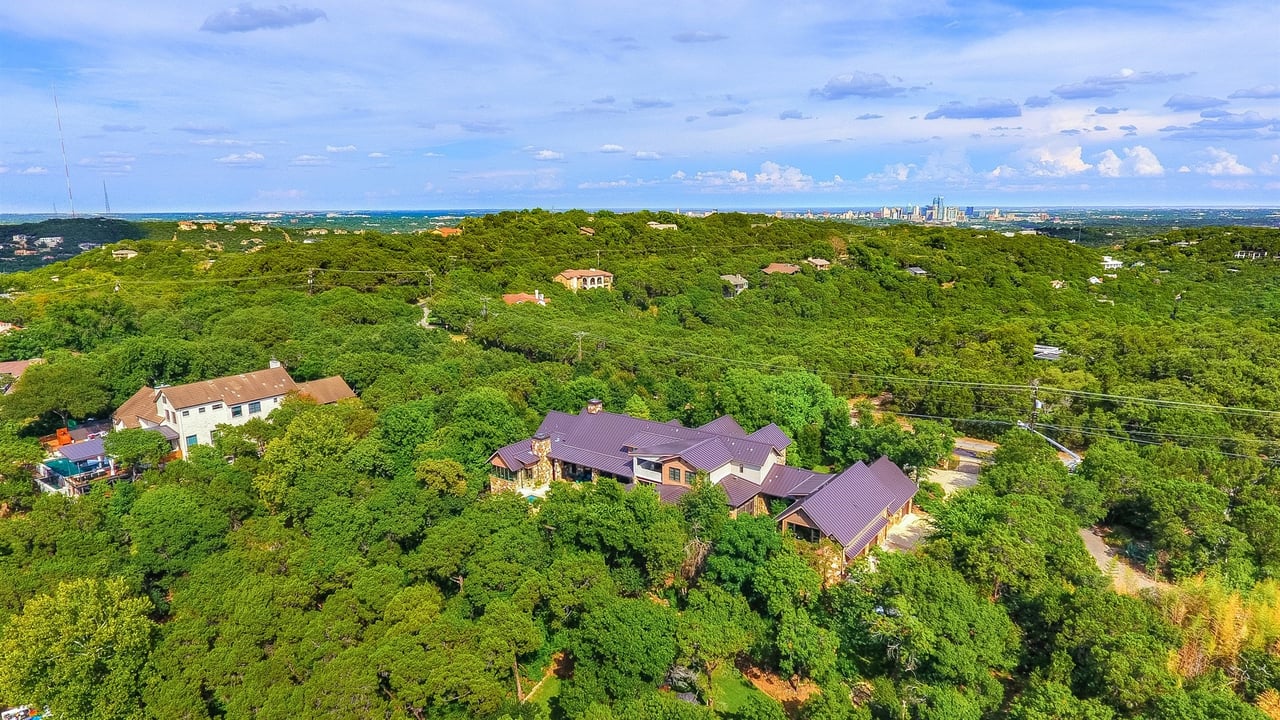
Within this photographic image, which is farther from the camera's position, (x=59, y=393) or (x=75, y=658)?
(x=59, y=393)

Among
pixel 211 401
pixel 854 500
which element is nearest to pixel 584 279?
pixel 211 401

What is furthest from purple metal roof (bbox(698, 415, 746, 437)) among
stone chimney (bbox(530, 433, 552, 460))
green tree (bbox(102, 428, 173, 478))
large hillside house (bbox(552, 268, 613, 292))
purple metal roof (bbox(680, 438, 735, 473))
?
large hillside house (bbox(552, 268, 613, 292))

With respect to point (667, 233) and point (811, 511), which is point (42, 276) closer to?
point (667, 233)

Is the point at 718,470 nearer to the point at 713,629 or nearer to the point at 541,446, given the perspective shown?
the point at 541,446

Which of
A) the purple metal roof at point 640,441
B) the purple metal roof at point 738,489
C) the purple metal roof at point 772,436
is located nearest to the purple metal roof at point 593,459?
the purple metal roof at point 640,441

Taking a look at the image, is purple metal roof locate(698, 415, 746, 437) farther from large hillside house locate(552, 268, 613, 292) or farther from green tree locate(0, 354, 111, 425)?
large hillside house locate(552, 268, 613, 292)

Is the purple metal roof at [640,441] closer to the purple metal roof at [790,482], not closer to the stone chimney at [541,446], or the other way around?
the stone chimney at [541,446]
